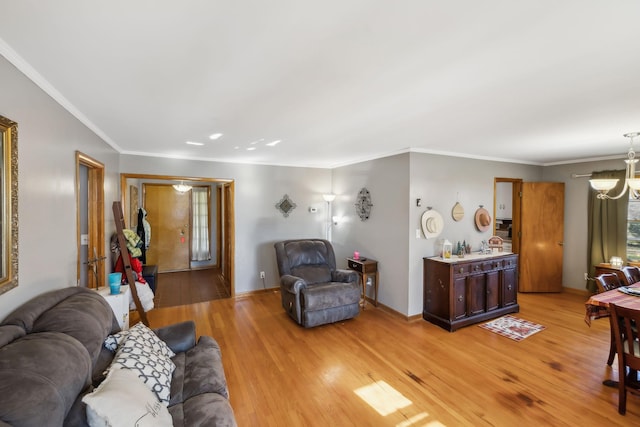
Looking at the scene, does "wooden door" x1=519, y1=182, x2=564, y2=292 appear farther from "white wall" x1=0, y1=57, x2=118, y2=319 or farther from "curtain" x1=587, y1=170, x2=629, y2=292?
"white wall" x1=0, y1=57, x2=118, y2=319

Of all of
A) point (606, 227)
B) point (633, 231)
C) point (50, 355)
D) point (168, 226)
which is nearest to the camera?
point (50, 355)

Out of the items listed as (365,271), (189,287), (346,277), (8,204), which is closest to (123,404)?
(8,204)

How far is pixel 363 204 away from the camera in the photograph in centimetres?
478

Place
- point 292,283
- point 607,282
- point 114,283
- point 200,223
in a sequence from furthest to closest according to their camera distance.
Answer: point 200,223 < point 292,283 < point 607,282 < point 114,283

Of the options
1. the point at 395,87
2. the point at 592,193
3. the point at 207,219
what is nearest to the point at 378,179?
the point at 395,87

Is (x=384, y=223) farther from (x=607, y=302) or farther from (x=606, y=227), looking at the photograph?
(x=606, y=227)

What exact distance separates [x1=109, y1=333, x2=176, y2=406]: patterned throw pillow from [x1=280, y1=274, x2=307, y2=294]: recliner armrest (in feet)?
6.50

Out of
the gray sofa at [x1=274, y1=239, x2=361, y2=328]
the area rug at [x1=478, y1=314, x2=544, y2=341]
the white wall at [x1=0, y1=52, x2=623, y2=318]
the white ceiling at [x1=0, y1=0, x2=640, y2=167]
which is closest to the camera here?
the white ceiling at [x1=0, y1=0, x2=640, y2=167]

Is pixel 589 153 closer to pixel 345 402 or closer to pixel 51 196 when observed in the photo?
pixel 345 402

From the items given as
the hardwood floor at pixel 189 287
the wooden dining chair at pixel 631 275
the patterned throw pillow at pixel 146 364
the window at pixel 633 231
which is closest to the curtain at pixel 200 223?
the hardwood floor at pixel 189 287

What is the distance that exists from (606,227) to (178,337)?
6185 mm

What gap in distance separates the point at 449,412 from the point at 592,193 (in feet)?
15.7

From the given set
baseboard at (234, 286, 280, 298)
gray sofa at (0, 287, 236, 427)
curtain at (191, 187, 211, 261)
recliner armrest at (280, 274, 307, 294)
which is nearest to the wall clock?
recliner armrest at (280, 274, 307, 294)

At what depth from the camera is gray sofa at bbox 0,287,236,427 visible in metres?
1.04
